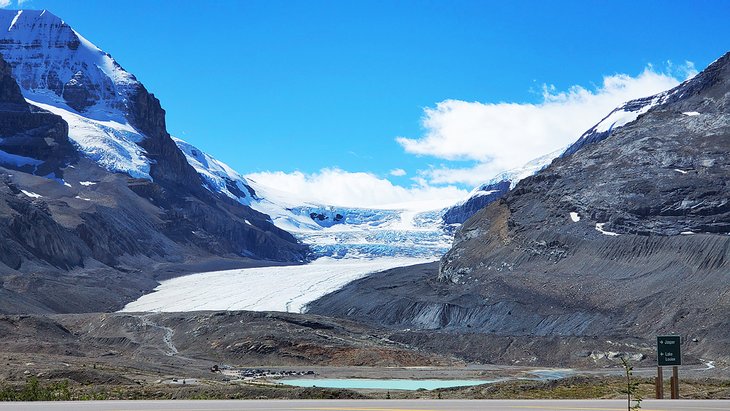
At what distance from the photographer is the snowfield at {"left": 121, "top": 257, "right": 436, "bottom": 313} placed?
143 metres

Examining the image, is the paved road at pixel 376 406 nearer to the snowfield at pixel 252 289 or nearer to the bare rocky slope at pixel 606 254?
the bare rocky slope at pixel 606 254

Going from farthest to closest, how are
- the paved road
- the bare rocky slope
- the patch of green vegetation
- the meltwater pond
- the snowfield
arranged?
the snowfield < the bare rocky slope < the meltwater pond < the patch of green vegetation < the paved road

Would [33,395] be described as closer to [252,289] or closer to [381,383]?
[381,383]

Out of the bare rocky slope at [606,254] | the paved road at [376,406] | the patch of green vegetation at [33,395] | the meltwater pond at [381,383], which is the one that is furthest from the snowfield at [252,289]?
the paved road at [376,406]

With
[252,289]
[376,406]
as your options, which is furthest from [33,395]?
[252,289]

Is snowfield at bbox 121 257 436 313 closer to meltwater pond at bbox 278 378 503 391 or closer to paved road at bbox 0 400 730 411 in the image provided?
meltwater pond at bbox 278 378 503 391

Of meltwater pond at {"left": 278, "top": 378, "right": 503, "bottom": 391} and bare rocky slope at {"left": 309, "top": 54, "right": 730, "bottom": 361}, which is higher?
bare rocky slope at {"left": 309, "top": 54, "right": 730, "bottom": 361}

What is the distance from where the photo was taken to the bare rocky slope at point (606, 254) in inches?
3777

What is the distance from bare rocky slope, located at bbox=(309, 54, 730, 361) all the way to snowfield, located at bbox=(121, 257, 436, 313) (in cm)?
809

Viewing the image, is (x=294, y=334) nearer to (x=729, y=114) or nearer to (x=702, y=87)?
(x=729, y=114)

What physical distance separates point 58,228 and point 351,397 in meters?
145

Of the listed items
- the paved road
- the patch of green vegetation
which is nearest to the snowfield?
the patch of green vegetation

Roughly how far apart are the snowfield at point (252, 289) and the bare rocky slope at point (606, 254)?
8.09 metres

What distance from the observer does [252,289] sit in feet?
523
